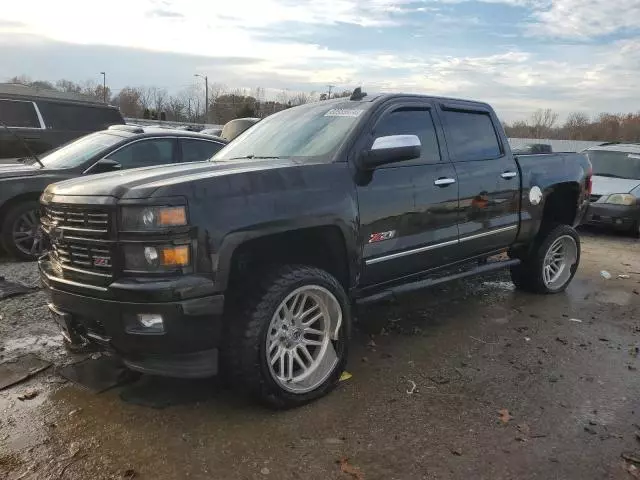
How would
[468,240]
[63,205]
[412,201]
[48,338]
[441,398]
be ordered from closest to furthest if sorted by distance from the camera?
[63,205] → [441,398] → [412,201] → [48,338] → [468,240]

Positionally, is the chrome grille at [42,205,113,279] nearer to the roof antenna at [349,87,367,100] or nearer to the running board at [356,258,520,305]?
the running board at [356,258,520,305]

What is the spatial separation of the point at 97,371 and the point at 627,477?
334cm

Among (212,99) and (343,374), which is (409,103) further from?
(212,99)

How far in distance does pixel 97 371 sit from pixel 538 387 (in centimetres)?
307

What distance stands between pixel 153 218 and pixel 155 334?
630 mm

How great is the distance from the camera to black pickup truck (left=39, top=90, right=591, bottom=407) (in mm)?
3182

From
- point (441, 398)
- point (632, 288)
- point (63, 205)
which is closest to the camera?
point (63, 205)

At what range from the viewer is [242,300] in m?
3.50

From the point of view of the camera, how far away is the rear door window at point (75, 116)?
Result: 991 cm

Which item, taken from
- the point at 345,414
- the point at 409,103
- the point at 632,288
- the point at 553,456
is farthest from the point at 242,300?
the point at 632,288

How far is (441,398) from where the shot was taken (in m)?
3.86

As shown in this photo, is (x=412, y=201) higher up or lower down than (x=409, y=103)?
lower down

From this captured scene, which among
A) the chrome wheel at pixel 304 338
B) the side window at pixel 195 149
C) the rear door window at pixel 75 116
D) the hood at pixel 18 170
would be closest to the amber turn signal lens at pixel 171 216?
the chrome wheel at pixel 304 338

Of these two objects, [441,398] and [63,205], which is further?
[441,398]
